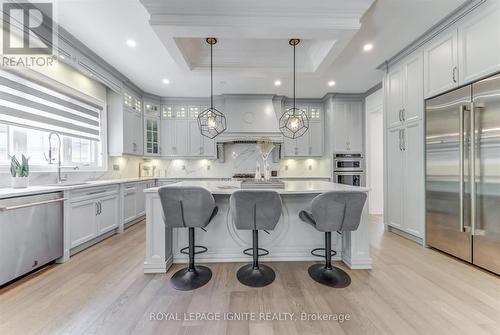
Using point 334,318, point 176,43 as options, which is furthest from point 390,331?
point 176,43

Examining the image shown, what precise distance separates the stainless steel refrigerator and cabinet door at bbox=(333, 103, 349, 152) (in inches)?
81.8

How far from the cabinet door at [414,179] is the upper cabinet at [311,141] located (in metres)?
2.15

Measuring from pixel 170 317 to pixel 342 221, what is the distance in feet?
5.27

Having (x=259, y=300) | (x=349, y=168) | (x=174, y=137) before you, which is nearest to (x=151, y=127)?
(x=174, y=137)

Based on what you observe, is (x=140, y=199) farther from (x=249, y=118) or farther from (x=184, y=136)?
(x=249, y=118)

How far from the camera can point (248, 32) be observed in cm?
237

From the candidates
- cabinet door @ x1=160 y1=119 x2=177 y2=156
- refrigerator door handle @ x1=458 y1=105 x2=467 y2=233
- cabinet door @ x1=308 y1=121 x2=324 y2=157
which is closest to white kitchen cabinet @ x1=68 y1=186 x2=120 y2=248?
cabinet door @ x1=160 y1=119 x2=177 y2=156

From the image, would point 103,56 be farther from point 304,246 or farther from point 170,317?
point 304,246

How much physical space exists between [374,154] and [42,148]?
595 cm

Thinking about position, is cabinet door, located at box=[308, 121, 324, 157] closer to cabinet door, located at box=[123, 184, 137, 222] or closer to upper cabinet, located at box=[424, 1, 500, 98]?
upper cabinet, located at box=[424, 1, 500, 98]

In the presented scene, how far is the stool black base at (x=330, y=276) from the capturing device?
2.04m

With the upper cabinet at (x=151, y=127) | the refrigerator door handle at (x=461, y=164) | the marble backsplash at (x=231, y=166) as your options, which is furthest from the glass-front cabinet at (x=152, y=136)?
the refrigerator door handle at (x=461, y=164)

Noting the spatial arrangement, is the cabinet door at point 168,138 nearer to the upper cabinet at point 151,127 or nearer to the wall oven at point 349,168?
the upper cabinet at point 151,127

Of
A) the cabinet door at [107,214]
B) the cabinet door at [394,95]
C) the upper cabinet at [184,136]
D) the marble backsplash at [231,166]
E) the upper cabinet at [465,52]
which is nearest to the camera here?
the upper cabinet at [465,52]
